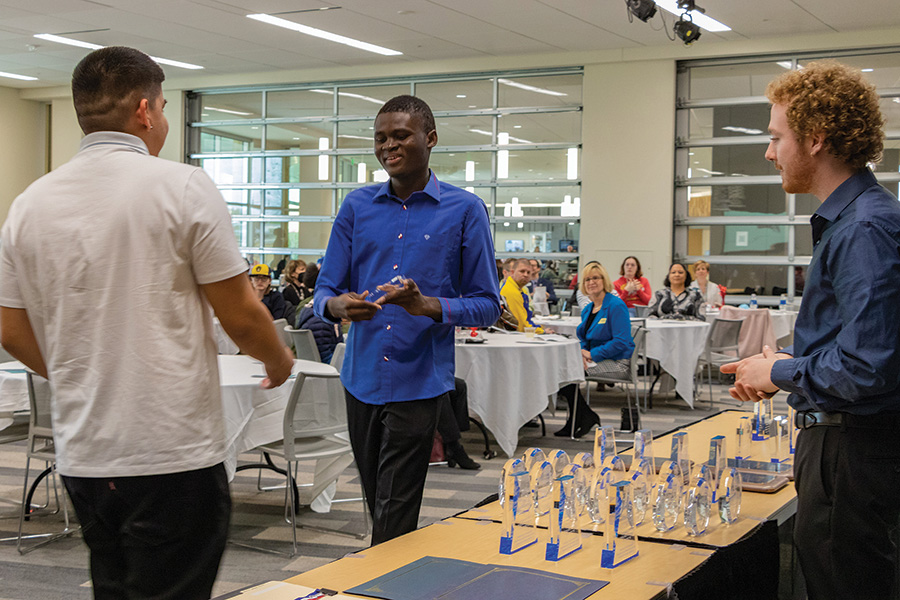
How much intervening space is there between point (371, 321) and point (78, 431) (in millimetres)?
988

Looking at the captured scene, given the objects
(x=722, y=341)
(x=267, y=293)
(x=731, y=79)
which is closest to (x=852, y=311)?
(x=267, y=293)

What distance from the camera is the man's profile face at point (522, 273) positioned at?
819 cm

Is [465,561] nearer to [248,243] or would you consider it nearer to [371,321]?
[371,321]

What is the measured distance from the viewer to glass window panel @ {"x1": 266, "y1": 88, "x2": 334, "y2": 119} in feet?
49.0

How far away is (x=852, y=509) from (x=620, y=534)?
0.47 metres

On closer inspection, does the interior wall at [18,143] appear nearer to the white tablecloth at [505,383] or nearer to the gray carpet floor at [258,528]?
the gray carpet floor at [258,528]

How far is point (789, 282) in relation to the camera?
40.9 ft

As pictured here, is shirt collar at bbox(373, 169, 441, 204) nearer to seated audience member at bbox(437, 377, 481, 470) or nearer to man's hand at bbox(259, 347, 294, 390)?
man's hand at bbox(259, 347, 294, 390)

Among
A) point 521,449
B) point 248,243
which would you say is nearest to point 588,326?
point 521,449

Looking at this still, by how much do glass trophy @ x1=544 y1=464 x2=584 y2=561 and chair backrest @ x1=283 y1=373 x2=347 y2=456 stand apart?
94.7 inches

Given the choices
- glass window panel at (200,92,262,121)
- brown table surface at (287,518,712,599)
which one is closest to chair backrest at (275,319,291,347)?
brown table surface at (287,518,712,599)

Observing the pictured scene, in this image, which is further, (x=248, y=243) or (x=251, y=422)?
(x=248, y=243)

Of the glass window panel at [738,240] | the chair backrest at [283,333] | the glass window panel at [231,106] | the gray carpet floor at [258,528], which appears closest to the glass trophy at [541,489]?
the gray carpet floor at [258,528]

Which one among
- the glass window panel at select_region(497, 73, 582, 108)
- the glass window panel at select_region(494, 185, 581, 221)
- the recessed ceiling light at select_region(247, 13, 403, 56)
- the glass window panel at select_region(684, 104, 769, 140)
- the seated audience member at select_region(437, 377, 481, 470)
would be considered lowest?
the seated audience member at select_region(437, 377, 481, 470)
